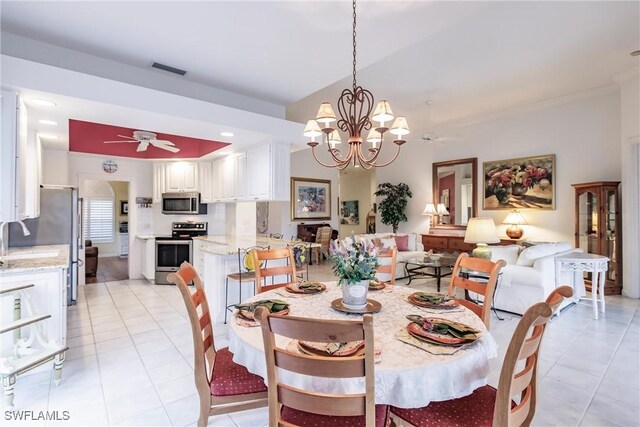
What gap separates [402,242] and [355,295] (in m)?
4.93

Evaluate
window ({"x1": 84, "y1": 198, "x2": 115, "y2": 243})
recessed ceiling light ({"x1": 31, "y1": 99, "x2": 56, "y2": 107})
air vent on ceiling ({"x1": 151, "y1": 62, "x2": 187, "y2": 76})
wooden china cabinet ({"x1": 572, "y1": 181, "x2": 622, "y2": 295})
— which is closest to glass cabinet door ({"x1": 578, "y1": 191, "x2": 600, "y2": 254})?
wooden china cabinet ({"x1": 572, "y1": 181, "x2": 622, "y2": 295})

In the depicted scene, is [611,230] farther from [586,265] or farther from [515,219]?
[586,265]

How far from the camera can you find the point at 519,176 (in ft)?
19.9

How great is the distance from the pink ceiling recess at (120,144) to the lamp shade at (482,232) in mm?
3629

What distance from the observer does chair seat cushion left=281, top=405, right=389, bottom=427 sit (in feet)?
4.06

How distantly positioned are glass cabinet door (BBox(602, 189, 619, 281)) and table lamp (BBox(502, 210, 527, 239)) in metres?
1.23

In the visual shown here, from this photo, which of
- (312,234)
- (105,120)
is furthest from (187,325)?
(312,234)

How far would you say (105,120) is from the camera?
326cm

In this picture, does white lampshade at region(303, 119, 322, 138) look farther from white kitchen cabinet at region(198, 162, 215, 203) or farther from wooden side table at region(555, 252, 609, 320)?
white kitchen cabinet at region(198, 162, 215, 203)

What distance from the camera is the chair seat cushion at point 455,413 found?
128 cm

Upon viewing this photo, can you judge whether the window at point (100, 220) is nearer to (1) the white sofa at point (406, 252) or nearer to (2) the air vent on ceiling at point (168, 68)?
(2) the air vent on ceiling at point (168, 68)

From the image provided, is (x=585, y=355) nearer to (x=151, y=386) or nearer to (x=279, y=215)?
(x=151, y=386)

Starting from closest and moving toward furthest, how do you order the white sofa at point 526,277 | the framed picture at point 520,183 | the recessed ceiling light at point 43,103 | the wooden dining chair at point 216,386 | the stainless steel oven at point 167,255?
the wooden dining chair at point 216,386 < the recessed ceiling light at point 43,103 < the white sofa at point 526,277 < the stainless steel oven at point 167,255 < the framed picture at point 520,183
